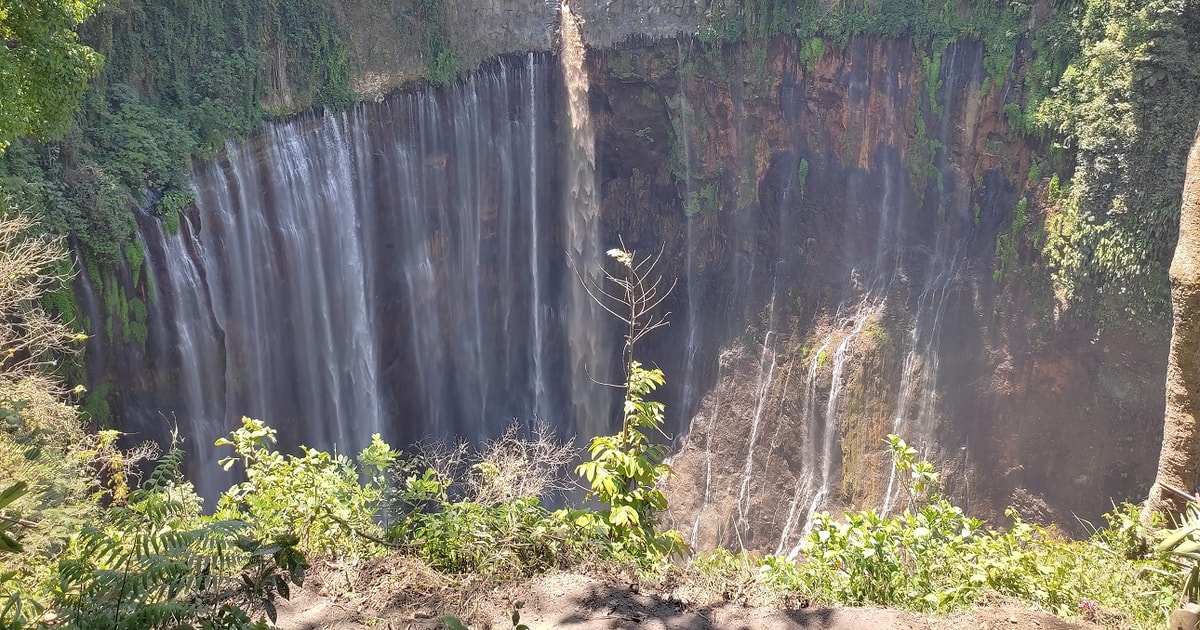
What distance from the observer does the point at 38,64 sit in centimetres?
938

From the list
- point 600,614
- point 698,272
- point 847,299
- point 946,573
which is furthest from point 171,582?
point 698,272

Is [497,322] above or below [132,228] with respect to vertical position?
below

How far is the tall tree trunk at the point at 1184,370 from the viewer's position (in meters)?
7.98

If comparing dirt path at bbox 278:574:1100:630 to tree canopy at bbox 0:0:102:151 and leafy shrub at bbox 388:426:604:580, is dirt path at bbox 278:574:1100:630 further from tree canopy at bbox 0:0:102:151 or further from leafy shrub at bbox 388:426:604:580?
tree canopy at bbox 0:0:102:151

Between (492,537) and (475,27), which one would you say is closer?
(492,537)

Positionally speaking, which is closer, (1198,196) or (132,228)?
(1198,196)

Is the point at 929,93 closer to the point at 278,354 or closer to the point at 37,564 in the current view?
the point at 278,354

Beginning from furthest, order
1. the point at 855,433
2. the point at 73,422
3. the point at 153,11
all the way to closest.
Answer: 1. the point at 855,433
2. the point at 153,11
3. the point at 73,422

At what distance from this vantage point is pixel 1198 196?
7.99 m

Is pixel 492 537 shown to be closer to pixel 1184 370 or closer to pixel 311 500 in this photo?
pixel 311 500

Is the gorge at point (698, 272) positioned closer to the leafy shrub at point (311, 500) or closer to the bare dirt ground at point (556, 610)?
the leafy shrub at point (311, 500)

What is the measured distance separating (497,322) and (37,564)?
17.3m

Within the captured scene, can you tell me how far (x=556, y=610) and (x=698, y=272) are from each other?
64.5 feet

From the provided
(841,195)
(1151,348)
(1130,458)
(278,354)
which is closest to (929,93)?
(841,195)
